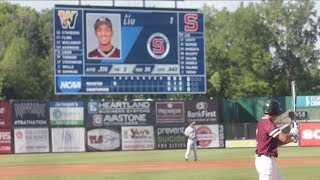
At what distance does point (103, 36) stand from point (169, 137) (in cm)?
868

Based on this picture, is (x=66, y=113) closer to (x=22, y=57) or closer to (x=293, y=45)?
(x=22, y=57)

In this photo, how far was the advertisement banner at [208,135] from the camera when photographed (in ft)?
127

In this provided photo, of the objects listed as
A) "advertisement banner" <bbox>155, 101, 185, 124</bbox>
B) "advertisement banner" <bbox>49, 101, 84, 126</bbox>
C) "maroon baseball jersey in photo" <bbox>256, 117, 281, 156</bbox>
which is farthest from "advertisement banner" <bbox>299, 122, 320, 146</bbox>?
"maroon baseball jersey in photo" <bbox>256, 117, 281, 156</bbox>

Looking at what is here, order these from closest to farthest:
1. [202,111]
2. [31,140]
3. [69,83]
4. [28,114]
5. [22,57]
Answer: [69,83]
[31,140]
[28,114]
[202,111]
[22,57]

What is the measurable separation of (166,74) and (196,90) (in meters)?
1.82

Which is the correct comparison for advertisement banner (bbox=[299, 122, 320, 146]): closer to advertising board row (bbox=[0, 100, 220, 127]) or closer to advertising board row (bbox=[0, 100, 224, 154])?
advertising board row (bbox=[0, 100, 224, 154])

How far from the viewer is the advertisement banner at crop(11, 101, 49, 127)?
36.2 m

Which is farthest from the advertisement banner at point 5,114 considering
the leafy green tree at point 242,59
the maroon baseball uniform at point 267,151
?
the leafy green tree at point 242,59

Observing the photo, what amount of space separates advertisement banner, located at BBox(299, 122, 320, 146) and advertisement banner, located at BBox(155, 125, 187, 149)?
6947mm

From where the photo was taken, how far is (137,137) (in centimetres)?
3781

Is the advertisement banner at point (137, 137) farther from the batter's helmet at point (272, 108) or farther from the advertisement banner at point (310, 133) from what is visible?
the batter's helmet at point (272, 108)

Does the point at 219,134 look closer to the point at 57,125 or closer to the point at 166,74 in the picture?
the point at 166,74

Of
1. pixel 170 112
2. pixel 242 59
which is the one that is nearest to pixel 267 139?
pixel 170 112

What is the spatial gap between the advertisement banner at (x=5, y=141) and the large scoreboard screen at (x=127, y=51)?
18.4ft
